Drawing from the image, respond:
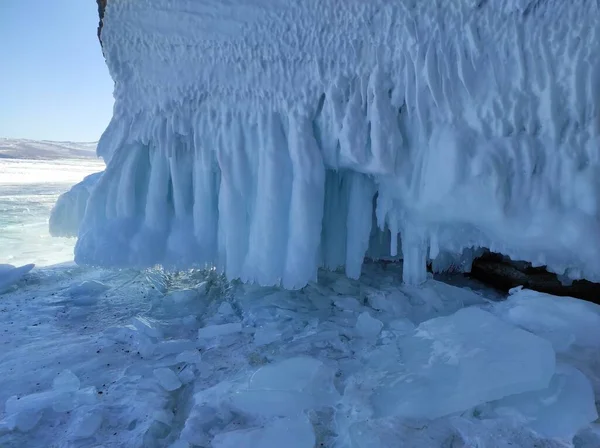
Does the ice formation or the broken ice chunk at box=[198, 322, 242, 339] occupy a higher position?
the ice formation

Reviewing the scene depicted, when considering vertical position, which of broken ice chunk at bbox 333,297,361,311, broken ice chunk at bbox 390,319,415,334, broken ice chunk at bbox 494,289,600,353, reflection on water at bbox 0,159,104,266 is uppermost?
broken ice chunk at bbox 494,289,600,353

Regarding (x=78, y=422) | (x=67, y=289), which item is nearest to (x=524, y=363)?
(x=78, y=422)

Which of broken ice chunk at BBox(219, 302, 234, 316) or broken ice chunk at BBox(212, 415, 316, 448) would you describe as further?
broken ice chunk at BBox(219, 302, 234, 316)

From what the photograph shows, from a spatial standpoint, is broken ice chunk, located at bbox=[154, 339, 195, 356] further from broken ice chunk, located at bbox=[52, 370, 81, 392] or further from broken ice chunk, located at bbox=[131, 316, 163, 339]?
broken ice chunk, located at bbox=[52, 370, 81, 392]

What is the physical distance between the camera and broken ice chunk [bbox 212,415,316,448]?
101cm

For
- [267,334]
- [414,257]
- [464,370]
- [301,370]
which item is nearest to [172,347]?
[267,334]

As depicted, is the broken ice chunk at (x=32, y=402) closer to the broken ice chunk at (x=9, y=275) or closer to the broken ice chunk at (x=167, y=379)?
the broken ice chunk at (x=167, y=379)

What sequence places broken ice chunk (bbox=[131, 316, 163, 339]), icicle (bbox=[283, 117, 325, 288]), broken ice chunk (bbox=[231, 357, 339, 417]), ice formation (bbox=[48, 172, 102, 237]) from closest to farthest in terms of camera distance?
1. broken ice chunk (bbox=[231, 357, 339, 417])
2. broken ice chunk (bbox=[131, 316, 163, 339])
3. icicle (bbox=[283, 117, 325, 288])
4. ice formation (bbox=[48, 172, 102, 237])

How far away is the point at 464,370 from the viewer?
1.20m

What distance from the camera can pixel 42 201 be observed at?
19.9 feet

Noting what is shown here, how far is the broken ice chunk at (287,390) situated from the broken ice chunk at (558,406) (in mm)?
483

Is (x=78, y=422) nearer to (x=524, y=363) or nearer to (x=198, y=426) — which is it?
(x=198, y=426)

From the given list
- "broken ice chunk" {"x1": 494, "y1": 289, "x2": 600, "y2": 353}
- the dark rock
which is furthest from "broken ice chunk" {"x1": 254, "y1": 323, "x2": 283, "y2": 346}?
the dark rock

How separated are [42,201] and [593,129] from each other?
6.68 metres
